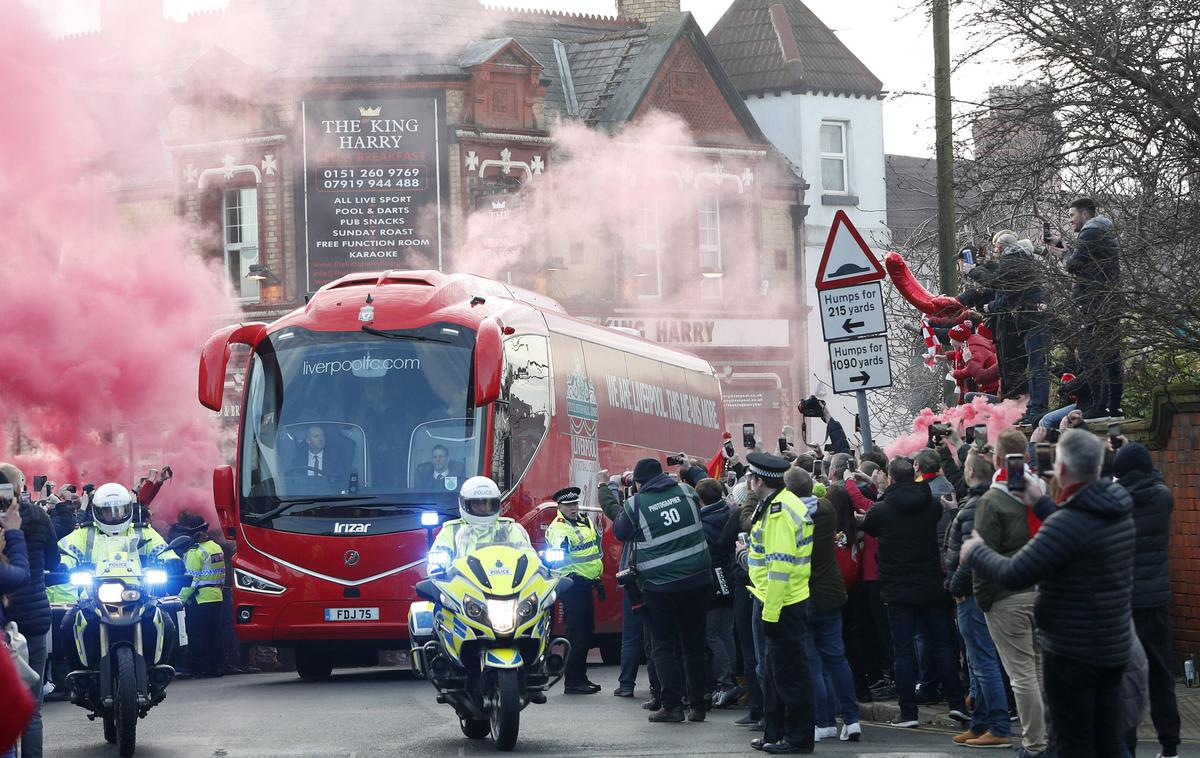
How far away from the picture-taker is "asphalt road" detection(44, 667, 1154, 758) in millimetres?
11802

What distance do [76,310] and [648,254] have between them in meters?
15.4

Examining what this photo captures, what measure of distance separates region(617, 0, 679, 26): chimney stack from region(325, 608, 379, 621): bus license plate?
2798 cm

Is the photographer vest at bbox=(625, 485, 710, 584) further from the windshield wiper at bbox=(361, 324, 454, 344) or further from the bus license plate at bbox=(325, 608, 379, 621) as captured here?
the windshield wiper at bbox=(361, 324, 454, 344)

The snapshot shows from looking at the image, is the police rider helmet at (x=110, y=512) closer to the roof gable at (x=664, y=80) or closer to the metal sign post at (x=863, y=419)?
the metal sign post at (x=863, y=419)

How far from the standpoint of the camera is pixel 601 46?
4169 cm

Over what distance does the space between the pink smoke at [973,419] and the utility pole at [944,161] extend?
1.80m

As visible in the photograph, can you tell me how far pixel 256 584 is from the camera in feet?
56.7

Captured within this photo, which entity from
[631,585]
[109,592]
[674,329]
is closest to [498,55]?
[674,329]

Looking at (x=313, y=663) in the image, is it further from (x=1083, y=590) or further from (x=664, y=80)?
(x=664, y=80)

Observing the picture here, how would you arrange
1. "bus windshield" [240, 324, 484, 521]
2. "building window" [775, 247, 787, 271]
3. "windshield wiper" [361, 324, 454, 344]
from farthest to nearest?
1. "building window" [775, 247, 787, 271]
2. "windshield wiper" [361, 324, 454, 344]
3. "bus windshield" [240, 324, 484, 521]

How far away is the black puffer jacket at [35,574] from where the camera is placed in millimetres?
10422

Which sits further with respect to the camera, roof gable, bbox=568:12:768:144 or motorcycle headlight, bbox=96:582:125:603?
roof gable, bbox=568:12:768:144

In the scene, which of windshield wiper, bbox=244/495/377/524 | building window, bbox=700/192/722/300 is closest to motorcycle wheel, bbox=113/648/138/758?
windshield wiper, bbox=244/495/377/524

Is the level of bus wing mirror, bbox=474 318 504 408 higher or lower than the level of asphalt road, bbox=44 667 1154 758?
higher
